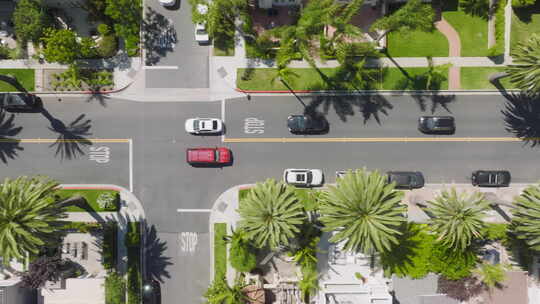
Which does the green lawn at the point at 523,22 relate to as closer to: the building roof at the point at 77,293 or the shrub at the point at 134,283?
the shrub at the point at 134,283

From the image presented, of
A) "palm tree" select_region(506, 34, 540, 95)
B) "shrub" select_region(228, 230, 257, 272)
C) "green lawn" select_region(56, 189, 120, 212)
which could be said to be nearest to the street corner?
"green lawn" select_region(56, 189, 120, 212)

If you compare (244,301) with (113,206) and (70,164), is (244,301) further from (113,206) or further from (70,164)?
(70,164)

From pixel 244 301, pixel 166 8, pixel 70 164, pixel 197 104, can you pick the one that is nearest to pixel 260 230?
pixel 244 301

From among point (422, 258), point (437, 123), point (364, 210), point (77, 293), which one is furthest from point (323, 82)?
point (77, 293)

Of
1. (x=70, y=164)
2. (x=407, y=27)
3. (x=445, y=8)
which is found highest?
(x=445, y=8)

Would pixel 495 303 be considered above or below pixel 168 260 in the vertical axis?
below
